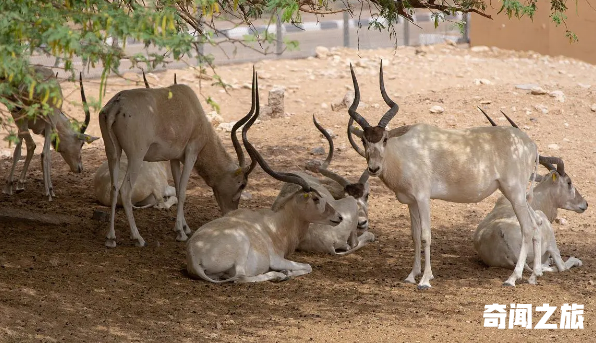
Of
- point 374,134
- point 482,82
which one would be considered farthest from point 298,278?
point 482,82

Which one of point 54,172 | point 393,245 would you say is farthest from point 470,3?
point 54,172

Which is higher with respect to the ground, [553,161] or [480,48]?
[553,161]

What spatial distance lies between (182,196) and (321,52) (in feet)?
41.2

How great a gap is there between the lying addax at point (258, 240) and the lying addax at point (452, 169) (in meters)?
0.91

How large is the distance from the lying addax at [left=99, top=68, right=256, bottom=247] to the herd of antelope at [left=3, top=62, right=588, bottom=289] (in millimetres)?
11

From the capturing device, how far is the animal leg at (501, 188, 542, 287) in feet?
27.0

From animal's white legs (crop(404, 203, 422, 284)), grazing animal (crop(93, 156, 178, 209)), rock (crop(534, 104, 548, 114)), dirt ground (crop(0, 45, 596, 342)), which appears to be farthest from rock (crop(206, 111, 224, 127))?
animal's white legs (crop(404, 203, 422, 284))

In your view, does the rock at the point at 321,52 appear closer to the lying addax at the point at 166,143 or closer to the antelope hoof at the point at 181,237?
the lying addax at the point at 166,143

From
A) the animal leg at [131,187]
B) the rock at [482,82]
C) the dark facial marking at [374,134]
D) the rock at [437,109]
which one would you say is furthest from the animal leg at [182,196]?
the rock at [482,82]

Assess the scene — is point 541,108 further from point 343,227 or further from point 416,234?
point 416,234

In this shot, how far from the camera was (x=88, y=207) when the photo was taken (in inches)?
423

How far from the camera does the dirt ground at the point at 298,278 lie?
681 cm

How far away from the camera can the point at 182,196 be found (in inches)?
381

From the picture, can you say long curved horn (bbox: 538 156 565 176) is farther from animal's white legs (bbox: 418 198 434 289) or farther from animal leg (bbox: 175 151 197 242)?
animal leg (bbox: 175 151 197 242)
